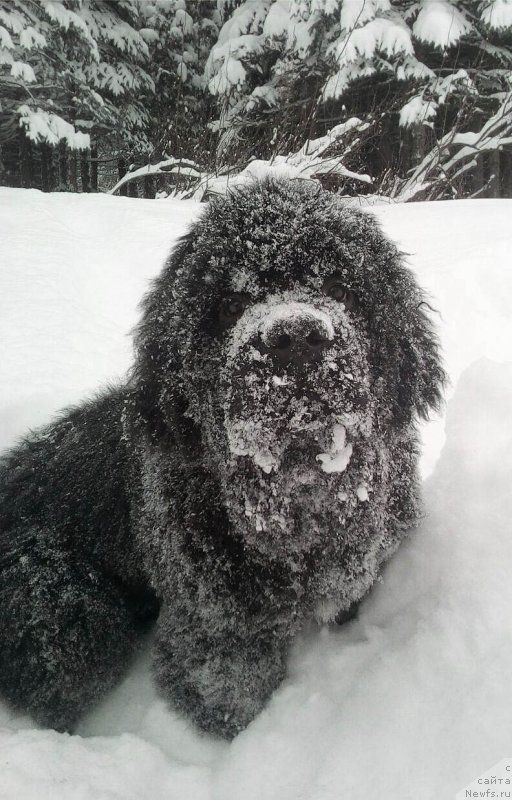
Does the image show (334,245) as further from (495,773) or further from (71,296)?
(71,296)

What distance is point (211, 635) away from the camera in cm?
210

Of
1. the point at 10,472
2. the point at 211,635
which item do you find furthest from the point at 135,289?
the point at 211,635

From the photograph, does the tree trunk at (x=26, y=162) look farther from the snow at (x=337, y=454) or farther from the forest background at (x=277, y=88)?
the snow at (x=337, y=454)

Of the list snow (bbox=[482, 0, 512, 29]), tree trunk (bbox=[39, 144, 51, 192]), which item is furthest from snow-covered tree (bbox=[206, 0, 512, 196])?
tree trunk (bbox=[39, 144, 51, 192])

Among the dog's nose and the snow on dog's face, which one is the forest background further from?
the dog's nose

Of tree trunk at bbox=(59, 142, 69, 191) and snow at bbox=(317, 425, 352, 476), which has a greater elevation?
tree trunk at bbox=(59, 142, 69, 191)

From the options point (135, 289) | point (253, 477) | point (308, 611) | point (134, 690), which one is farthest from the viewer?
point (135, 289)

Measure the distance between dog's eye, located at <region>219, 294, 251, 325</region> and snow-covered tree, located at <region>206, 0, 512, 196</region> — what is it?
24.6 ft

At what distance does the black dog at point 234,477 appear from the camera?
1.72 meters

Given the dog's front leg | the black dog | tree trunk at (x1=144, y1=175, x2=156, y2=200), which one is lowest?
the dog's front leg

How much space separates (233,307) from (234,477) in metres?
0.58

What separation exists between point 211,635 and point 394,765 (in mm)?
848

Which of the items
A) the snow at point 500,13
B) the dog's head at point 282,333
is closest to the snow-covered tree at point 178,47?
the snow at point 500,13

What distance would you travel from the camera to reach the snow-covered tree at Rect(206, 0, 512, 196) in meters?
10.2
